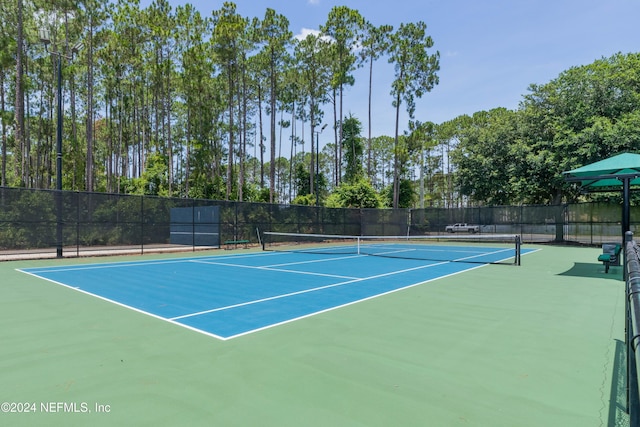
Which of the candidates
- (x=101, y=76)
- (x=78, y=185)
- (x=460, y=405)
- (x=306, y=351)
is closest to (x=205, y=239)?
(x=306, y=351)

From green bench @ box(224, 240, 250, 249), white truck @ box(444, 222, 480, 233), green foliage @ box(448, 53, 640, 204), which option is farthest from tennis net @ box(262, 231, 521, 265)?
green foliage @ box(448, 53, 640, 204)

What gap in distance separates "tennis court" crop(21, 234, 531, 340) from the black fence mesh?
383cm

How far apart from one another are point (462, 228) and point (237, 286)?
20593mm

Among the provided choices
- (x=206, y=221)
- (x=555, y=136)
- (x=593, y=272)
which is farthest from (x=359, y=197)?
(x=593, y=272)

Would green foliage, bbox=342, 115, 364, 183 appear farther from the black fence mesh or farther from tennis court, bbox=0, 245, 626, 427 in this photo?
tennis court, bbox=0, 245, 626, 427

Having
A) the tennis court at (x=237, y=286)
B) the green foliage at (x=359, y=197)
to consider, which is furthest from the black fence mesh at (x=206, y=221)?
the tennis court at (x=237, y=286)

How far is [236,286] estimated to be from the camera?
8.02m

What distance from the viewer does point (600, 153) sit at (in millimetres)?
21125

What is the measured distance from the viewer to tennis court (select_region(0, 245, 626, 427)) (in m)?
2.75

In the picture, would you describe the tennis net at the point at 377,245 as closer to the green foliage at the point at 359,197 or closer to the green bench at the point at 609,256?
the green foliage at the point at 359,197

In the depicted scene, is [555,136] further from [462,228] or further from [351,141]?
[351,141]

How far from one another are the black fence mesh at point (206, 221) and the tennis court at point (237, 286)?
3831 millimetres

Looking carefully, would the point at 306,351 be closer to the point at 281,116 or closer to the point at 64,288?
the point at 64,288

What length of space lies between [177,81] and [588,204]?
30452mm
